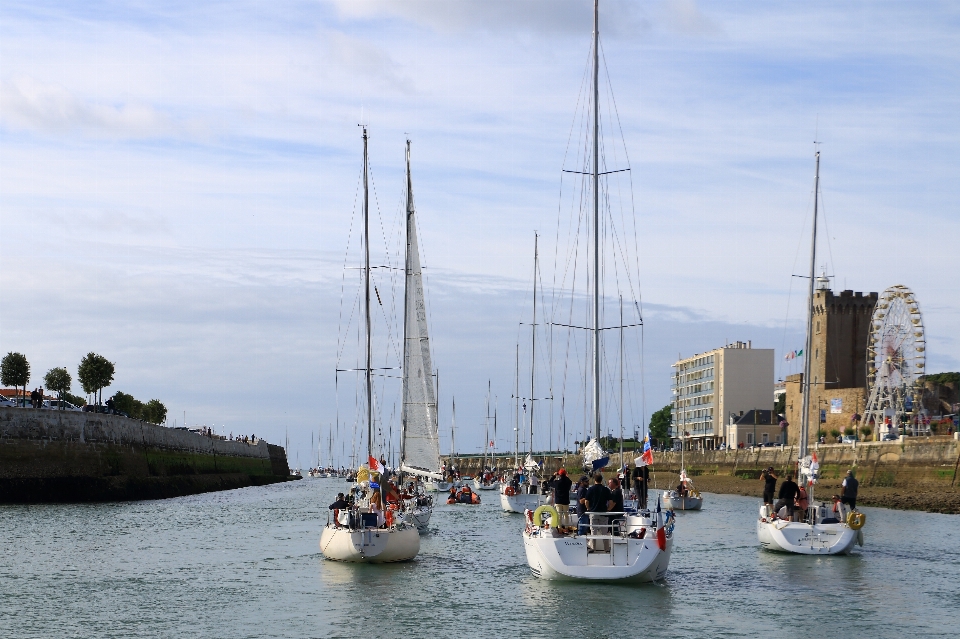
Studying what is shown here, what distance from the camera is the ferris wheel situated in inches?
4040

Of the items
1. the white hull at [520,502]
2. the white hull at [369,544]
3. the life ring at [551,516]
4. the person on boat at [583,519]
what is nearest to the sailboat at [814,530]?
the person on boat at [583,519]

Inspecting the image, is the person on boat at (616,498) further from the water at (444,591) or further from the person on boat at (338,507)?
the person on boat at (338,507)

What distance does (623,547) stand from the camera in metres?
28.5

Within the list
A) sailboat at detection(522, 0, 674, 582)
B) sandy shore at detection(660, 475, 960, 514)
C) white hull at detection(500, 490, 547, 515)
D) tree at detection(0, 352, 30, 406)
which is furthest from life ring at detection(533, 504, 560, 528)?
tree at detection(0, 352, 30, 406)

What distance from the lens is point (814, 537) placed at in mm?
36406

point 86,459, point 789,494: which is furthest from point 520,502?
point 789,494

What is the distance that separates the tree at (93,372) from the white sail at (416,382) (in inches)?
Result: 2359

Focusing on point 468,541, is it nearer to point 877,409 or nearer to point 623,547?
point 623,547

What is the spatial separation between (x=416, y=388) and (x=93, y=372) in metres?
60.6

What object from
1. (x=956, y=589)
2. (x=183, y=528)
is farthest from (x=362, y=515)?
(x=183, y=528)

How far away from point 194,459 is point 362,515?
74034 mm

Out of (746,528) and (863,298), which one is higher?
(863,298)

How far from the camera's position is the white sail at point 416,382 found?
4788cm

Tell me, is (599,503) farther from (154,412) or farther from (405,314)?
(154,412)
